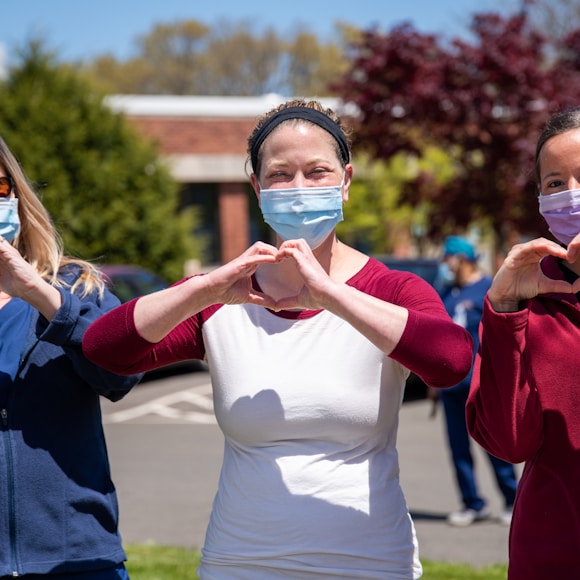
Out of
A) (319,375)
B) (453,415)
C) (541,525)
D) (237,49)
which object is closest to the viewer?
(541,525)

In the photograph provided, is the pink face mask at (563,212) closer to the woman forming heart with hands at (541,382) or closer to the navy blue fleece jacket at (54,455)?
the woman forming heart with hands at (541,382)

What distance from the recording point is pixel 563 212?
7.66 ft

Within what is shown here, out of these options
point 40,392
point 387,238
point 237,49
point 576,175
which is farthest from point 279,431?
point 237,49

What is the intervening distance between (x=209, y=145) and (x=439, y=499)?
65.0ft

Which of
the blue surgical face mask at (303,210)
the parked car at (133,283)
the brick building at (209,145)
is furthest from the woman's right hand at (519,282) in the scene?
the brick building at (209,145)

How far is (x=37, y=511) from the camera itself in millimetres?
2842

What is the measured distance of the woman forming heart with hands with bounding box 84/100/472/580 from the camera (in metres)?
2.43

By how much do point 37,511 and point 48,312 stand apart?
1.96 feet

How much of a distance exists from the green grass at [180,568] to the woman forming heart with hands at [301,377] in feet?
9.58

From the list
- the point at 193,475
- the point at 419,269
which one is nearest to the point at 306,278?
the point at 193,475

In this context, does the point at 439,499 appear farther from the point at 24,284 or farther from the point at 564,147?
the point at 564,147

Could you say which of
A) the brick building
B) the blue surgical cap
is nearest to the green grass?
the blue surgical cap

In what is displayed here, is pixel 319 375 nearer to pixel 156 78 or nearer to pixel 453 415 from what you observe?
pixel 453 415

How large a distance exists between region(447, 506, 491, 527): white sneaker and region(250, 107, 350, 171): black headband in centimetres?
492
